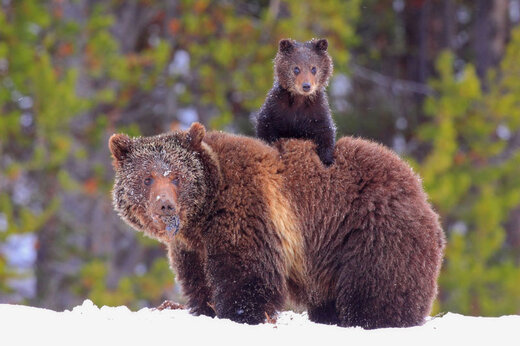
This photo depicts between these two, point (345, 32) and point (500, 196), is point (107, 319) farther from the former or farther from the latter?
point (500, 196)

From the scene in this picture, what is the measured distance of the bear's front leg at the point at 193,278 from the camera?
25.0 ft

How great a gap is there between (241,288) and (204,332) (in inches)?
29.7

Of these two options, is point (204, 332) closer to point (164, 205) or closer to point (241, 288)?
point (241, 288)

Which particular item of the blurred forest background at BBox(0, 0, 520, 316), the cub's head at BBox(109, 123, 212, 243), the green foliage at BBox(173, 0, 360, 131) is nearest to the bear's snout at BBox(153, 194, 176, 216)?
the cub's head at BBox(109, 123, 212, 243)

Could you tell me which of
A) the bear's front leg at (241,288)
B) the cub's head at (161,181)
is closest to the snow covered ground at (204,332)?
the bear's front leg at (241,288)

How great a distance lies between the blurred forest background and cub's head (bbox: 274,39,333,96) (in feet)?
32.3

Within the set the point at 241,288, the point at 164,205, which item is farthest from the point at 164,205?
A: the point at 241,288

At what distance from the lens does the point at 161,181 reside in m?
7.23

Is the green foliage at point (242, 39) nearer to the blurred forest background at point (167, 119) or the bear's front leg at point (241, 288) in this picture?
the blurred forest background at point (167, 119)

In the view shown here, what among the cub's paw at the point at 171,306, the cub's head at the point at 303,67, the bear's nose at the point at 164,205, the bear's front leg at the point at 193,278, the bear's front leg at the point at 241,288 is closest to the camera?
the bear's nose at the point at 164,205

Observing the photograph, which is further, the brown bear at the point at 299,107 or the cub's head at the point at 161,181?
the brown bear at the point at 299,107

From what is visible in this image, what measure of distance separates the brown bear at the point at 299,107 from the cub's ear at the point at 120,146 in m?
1.26

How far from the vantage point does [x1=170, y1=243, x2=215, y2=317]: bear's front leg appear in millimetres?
7609

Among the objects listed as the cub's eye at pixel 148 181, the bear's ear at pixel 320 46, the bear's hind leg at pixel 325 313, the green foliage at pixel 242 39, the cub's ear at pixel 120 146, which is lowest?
the bear's hind leg at pixel 325 313
